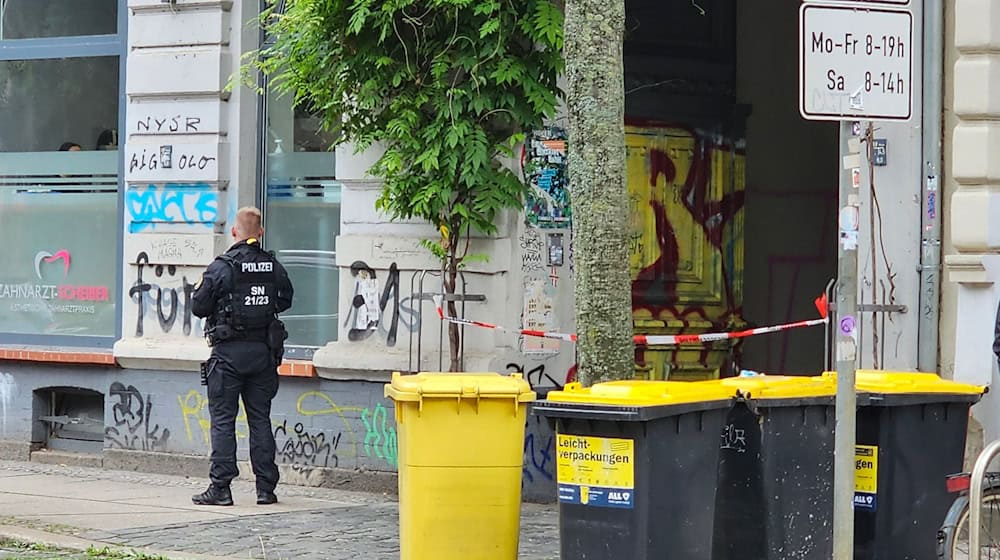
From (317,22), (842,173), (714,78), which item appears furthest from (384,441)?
(842,173)

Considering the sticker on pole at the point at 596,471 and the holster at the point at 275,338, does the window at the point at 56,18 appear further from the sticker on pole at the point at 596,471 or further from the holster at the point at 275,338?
the sticker on pole at the point at 596,471

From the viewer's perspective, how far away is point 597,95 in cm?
852

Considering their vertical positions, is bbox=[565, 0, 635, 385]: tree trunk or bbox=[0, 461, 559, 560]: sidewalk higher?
bbox=[565, 0, 635, 385]: tree trunk

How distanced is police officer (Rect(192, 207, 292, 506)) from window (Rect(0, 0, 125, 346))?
2692 mm

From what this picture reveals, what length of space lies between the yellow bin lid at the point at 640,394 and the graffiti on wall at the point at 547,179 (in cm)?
396

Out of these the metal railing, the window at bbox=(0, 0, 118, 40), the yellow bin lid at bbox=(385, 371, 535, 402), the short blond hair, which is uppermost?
the window at bbox=(0, 0, 118, 40)

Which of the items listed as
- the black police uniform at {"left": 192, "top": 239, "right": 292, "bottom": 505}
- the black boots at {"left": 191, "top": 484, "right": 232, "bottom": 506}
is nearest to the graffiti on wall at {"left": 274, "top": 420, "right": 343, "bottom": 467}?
the black police uniform at {"left": 192, "top": 239, "right": 292, "bottom": 505}

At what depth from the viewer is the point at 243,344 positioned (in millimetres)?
11031

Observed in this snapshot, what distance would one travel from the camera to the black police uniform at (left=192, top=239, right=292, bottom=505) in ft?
35.8

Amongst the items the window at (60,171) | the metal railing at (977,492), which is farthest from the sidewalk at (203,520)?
the metal railing at (977,492)

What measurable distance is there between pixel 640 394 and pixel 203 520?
14.1ft

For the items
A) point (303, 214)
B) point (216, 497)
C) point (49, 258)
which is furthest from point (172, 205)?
point (216, 497)

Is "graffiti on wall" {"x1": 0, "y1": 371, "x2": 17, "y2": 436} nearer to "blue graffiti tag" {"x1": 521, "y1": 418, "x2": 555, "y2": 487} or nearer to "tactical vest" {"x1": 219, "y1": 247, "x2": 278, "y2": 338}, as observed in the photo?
"tactical vest" {"x1": 219, "y1": 247, "x2": 278, "y2": 338}

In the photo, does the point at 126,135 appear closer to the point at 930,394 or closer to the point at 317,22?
the point at 317,22
